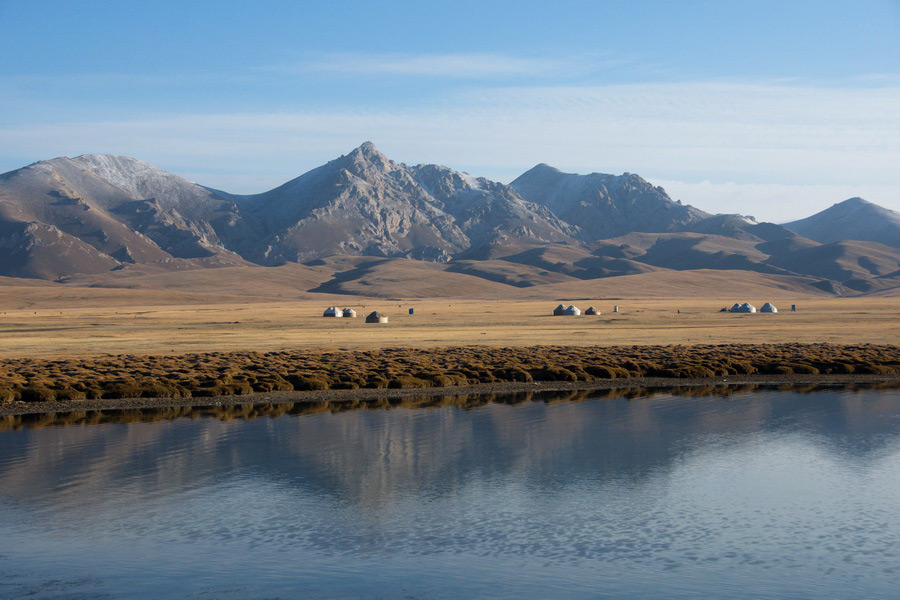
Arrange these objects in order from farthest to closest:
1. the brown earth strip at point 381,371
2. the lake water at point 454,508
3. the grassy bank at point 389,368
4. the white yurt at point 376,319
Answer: the white yurt at point 376,319 → the grassy bank at point 389,368 → the brown earth strip at point 381,371 → the lake water at point 454,508

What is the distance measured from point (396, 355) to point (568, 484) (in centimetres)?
4048

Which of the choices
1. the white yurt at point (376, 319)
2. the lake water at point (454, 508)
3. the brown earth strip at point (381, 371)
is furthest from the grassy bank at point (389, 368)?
the white yurt at point (376, 319)

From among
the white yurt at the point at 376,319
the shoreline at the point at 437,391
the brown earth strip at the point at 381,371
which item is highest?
the white yurt at the point at 376,319

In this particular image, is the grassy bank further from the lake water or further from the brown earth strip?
the lake water

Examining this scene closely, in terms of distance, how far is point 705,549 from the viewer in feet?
66.1

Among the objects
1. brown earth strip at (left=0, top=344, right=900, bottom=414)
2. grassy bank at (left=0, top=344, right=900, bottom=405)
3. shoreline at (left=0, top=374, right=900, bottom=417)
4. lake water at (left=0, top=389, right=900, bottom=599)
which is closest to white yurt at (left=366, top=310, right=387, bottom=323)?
grassy bank at (left=0, top=344, right=900, bottom=405)

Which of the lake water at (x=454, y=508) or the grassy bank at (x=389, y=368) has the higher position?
the grassy bank at (x=389, y=368)

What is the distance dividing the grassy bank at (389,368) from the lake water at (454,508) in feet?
28.5

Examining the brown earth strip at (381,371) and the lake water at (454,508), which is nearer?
the lake water at (454,508)

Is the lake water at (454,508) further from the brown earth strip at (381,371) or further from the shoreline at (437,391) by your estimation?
the brown earth strip at (381,371)

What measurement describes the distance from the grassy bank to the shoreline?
2.73 feet

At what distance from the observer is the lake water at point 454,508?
18.2m

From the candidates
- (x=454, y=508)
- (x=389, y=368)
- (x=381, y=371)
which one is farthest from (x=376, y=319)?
(x=454, y=508)

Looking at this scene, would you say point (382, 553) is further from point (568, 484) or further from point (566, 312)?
point (566, 312)
